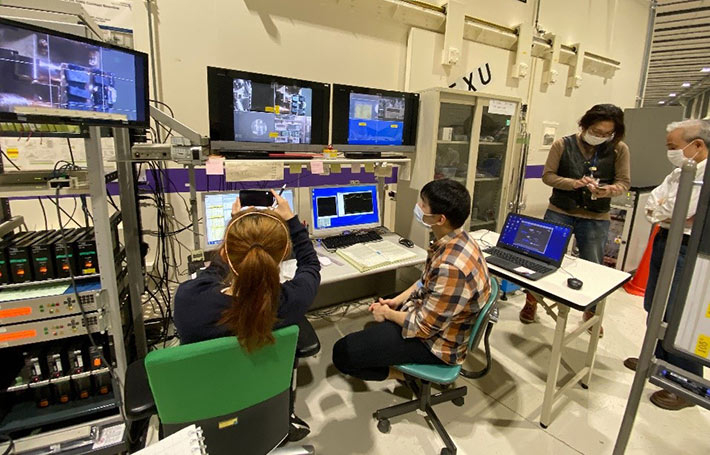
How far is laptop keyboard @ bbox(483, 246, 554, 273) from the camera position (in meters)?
1.90

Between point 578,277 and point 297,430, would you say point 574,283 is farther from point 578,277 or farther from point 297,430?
point 297,430

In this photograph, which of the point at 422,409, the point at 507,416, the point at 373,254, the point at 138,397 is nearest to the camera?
the point at 138,397

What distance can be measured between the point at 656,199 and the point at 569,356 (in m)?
1.15

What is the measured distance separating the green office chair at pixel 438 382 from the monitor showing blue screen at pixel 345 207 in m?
1.06

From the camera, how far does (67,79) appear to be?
115 cm

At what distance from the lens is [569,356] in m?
2.38

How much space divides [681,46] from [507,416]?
23.1 feet

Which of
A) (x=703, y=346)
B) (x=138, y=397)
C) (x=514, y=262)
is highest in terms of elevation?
(x=703, y=346)

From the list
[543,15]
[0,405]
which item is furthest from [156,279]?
[543,15]

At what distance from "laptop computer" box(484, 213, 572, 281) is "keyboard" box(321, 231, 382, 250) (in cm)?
74

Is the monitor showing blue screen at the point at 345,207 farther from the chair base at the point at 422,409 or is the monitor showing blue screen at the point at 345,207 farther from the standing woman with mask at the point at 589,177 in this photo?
the standing woman with mask at the point at 589,177

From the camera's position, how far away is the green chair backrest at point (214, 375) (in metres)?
0.91

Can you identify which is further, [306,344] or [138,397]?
[306,344]

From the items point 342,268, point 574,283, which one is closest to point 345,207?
point 342,268
